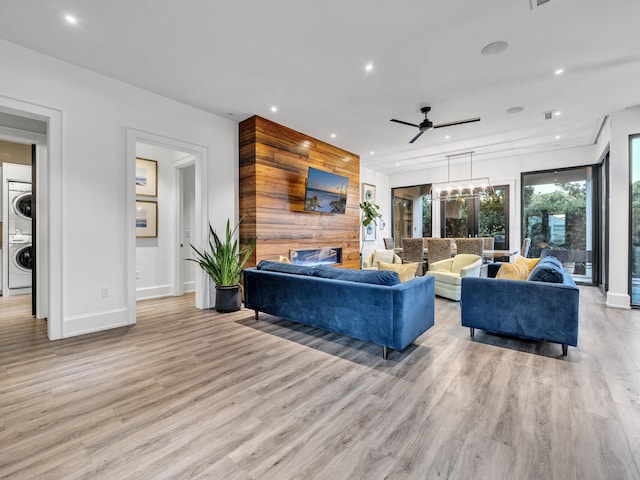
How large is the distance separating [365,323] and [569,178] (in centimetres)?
681

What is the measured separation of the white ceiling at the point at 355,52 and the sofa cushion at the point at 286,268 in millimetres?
2244

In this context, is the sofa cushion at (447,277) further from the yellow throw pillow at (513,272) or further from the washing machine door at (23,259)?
→ the washing machine door at (23,259)

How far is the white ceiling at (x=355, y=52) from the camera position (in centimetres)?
251

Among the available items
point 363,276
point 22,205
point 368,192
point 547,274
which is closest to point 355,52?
point 363,276

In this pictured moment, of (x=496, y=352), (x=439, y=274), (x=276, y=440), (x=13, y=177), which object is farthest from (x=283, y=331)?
(x=13, y=177)

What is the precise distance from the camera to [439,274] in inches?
201

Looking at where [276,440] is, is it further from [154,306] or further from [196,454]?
[154,306]

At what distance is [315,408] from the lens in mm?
1986

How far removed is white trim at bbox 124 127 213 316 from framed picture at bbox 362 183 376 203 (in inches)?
188

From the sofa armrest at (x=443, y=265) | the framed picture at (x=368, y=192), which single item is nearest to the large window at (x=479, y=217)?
the framed picture at (x=368, y=192)

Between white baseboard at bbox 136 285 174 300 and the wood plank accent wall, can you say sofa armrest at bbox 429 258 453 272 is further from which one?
white baseboard at bbox 136 285 174 300

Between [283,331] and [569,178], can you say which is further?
[569,178]

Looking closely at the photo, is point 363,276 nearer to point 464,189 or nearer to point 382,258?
point 382,258

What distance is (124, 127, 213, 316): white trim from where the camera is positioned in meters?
3.79
